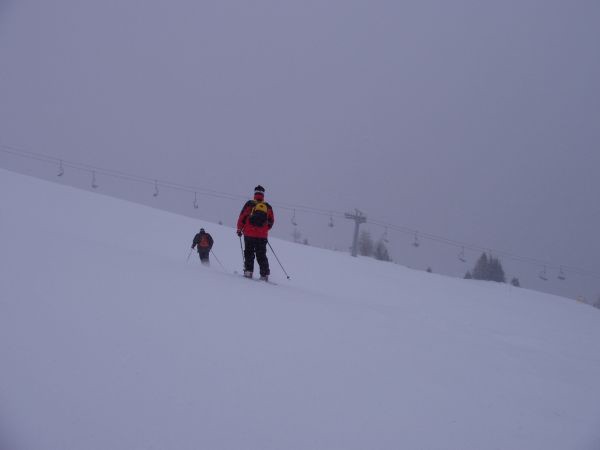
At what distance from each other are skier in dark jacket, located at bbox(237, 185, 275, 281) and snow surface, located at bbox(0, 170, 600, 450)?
217cm

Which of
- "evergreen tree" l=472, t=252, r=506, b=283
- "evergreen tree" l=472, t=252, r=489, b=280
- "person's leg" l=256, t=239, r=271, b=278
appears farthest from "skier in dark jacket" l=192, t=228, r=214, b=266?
"evergreen tree" l=472, t=252, r=489, b=280

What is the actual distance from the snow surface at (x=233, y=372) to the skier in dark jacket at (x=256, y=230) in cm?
217

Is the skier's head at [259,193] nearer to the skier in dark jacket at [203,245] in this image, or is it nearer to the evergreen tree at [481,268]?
the skier in dark jacket at [203,245]

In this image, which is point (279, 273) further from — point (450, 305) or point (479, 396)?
point (479, 396)

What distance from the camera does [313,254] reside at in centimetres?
2175

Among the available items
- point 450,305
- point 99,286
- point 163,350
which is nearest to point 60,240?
point 99,286

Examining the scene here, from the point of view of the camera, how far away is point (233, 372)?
10.9ft

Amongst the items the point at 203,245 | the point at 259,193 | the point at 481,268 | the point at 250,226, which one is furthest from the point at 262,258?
the point at 481,268

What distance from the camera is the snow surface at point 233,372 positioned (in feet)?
8.61

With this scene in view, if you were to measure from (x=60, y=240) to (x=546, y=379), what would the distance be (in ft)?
25.4

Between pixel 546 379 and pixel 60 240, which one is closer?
pixel 546 379

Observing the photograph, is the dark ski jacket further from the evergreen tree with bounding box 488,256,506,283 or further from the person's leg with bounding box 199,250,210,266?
the evergreen tree with bounding box 488,256,506,283

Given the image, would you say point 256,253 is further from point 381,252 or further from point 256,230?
point 381,252

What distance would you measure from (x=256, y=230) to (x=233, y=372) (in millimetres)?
5656
